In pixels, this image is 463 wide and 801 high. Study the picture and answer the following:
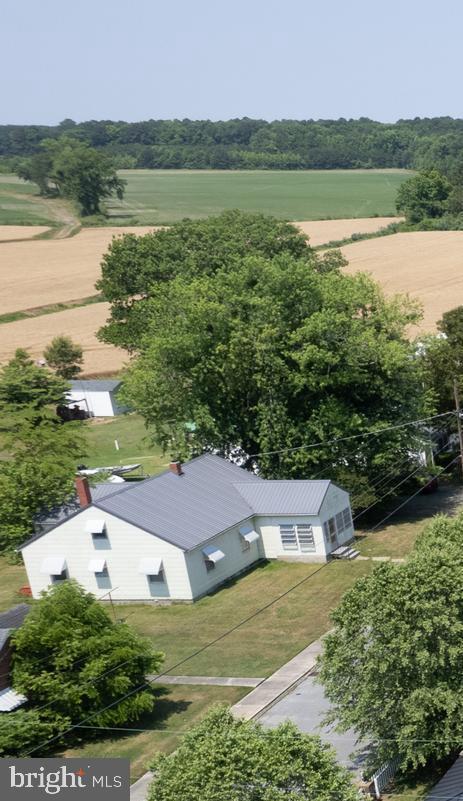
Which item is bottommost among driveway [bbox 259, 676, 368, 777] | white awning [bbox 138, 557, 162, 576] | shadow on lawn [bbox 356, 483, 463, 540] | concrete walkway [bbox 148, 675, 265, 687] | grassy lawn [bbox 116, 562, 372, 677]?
shadow on lawn [bbox 356, 483, 463, 540]

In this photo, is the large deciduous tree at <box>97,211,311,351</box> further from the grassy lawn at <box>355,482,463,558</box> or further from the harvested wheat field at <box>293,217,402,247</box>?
the harvested wheat field at <box>293,217,402,247</box>

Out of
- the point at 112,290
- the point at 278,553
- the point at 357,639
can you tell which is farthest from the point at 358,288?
the point at 112,290

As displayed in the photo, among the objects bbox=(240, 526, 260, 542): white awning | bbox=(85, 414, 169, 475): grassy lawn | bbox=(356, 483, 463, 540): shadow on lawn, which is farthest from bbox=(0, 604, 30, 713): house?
bbox=(85, 414, 169, 475): grassy lawn

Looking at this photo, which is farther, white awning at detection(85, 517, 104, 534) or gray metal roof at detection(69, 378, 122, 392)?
gray metal roof at detection(69, 378, 122, 392)

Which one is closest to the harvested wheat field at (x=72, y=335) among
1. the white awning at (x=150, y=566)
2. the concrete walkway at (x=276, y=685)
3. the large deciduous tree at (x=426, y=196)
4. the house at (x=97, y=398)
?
the house at (x=97, y=398)

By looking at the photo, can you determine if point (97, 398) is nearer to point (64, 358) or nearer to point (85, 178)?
point (64, 358)

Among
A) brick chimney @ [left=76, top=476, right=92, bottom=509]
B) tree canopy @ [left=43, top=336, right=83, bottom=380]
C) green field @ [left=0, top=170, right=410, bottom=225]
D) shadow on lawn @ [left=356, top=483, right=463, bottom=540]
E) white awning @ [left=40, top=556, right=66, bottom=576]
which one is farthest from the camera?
green field @ [left=0, top=170, right=410, bottom=225]

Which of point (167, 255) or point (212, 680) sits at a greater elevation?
point (167, 255)

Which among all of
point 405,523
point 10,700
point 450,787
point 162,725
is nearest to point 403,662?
point 450,787
